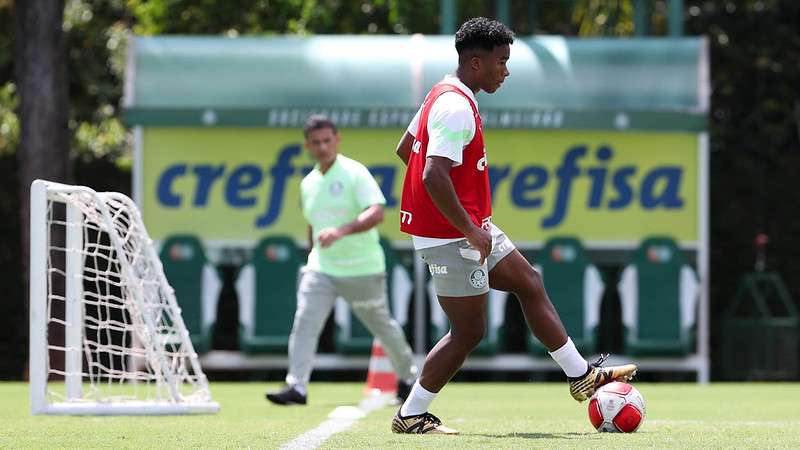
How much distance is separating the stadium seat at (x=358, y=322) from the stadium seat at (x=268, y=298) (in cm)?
46

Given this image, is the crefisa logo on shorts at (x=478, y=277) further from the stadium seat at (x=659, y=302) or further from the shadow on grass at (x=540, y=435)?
the stadium seat at (x=659, y=302)

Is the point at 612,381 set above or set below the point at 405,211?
below

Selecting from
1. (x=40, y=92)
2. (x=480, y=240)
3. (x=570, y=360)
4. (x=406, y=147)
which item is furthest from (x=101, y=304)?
(x=40, y=92)

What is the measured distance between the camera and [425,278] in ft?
50.8

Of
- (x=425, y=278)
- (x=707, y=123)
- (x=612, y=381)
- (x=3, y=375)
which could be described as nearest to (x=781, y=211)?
(x=707, y=123)

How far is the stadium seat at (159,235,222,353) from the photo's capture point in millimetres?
15320

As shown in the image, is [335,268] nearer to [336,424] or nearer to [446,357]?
[336,424]

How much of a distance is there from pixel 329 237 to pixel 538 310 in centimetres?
301

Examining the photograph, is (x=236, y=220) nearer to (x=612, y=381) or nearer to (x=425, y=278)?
(x=425, y=278)

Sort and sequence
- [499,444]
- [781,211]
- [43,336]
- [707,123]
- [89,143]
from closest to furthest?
1. [499,444]
2. [43,336]
3. [707,123]
4. [781,211]
5. [89,143]

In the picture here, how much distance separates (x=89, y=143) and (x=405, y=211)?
13627 millimetres

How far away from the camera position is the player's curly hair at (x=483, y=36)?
7.45 m

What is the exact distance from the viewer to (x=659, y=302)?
15.3 metres

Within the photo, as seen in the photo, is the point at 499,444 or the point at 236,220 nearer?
the point at 499,444
